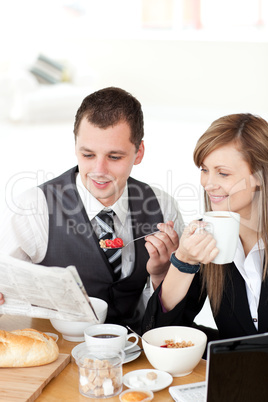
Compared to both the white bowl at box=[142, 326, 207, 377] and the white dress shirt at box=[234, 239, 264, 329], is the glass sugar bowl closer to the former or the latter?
the white bowl at box=[142, 326, 207, 377]

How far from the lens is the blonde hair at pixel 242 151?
6.40 feet

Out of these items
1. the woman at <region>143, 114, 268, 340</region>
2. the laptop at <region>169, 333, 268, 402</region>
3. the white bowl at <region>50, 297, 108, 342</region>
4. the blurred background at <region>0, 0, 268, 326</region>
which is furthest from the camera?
the blurred background at <region>0, 0, 268, 326</region>

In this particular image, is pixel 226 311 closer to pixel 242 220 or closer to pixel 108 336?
pixel 242 220

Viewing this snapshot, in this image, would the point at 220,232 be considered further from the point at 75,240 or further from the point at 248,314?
the point at 75,240

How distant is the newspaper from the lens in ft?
5.08

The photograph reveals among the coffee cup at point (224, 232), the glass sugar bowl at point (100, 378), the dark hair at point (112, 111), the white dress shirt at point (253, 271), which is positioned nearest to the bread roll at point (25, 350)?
the glass sugar bowl at point (100, 378)

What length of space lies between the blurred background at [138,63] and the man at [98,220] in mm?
5218

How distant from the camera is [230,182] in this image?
196 cm

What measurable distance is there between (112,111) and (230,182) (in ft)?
1.72

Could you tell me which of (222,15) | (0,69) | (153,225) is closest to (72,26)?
(0,69)

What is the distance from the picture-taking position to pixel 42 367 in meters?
1.60

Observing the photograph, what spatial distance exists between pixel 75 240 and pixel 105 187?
23 cm

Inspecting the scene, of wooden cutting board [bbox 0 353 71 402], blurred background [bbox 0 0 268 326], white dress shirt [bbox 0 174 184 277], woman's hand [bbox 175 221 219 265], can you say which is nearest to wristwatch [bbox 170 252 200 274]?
woman's hand [bbox 175 221 219 265]

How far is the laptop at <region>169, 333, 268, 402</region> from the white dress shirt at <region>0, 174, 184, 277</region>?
42.1 inches
